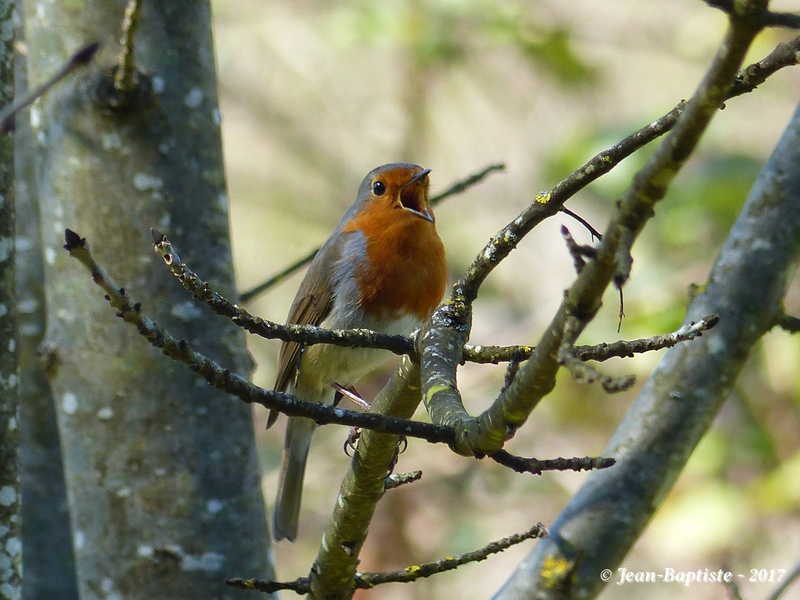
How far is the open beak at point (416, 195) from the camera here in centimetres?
405

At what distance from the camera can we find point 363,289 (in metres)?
3.67

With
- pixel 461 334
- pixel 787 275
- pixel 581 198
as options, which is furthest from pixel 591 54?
pixel 461 334

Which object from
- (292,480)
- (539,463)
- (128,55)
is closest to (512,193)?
(292,480)

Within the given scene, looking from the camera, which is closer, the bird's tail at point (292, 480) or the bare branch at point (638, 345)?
the bare branch at point (638, 345)

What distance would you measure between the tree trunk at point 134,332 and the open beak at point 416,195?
56.1 inches

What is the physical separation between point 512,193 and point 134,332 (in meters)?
6.16

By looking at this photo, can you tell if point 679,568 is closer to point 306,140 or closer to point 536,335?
point 536,335

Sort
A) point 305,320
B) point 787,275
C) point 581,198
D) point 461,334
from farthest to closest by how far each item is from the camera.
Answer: point 581,198
point 305,320
point 787,275
point 461,334

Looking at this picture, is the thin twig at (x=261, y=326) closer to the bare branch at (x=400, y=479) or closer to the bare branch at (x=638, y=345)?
the bare branch at (x=400, y=479)

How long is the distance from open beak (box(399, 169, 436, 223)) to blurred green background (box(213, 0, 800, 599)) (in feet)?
3.64

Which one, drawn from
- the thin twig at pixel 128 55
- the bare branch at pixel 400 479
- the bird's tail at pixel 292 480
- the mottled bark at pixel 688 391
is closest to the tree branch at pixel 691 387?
the mottled bark at pixel 688 391

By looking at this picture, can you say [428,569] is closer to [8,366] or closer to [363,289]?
[8,366]

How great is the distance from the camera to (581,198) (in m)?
7.89

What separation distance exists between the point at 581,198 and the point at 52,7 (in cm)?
579
